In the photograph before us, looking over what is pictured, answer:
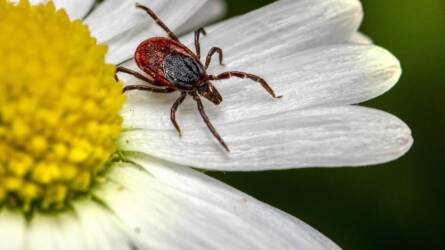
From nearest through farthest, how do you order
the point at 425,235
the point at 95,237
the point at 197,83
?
the point at 95,237 < the point at 197,83 < the point at 425,235

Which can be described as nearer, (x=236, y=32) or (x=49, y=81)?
(x=49, y=81)

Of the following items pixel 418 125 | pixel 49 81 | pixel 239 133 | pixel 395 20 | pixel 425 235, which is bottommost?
→ pixel 425 235

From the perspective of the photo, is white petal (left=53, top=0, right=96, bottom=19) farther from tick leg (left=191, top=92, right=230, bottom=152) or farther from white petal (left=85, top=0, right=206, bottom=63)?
tick leg (left=191, top=92, right=230, bottom=152)

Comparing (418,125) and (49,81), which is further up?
(49,81)

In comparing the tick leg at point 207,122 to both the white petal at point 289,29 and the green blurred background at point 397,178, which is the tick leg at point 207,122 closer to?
the white petal at point 289,29

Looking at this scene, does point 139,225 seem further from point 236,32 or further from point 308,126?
point 236,32

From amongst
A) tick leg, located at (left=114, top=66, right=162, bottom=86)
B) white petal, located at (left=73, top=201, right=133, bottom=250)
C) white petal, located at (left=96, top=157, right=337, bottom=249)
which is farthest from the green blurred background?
white petal, located at (left=73, top=201, right=133, bottom=250)

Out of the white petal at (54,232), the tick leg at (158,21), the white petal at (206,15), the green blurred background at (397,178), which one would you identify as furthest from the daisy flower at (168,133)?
the green blurred background at (397,178)

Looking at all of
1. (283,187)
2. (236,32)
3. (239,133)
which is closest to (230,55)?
(236,32)
